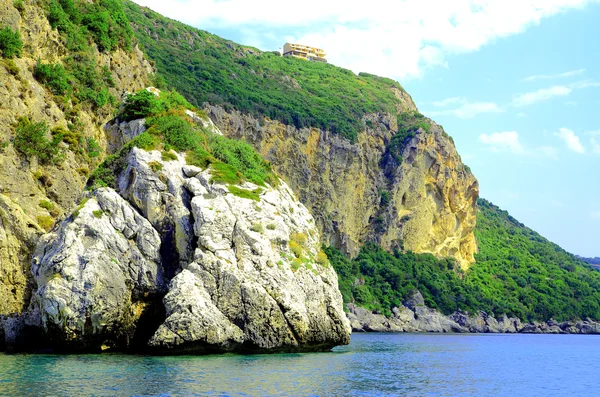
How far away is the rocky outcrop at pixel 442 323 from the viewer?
102m

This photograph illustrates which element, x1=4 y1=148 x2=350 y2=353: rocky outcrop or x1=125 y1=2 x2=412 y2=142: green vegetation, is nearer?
x1=4 y1=148 x2=350 y2=353: rocky outcrop

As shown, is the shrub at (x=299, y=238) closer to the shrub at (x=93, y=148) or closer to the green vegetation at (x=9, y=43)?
the shrub at (x=93, y=148)

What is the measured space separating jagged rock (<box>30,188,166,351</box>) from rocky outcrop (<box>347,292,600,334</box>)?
208ft

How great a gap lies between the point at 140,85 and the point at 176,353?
37345 millimetres

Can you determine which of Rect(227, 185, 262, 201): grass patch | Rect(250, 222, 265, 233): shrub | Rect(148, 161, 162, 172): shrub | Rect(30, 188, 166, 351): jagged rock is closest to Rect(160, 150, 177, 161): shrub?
Rect(148, 161, 162, 172): shrub

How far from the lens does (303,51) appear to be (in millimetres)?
188875

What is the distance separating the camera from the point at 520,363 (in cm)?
4697

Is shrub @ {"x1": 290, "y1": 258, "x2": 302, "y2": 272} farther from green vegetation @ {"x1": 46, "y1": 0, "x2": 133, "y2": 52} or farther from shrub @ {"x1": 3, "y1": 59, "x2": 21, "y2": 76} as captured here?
green vegetation @ {"x1": 46, "y1": 0, "x2": 133, "y2": 52}

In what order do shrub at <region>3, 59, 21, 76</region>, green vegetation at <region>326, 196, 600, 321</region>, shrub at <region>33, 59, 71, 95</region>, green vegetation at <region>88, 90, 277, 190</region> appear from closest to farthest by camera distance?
green vegetation at <region>88, 90, 277, 190</region>
shrub at <region>3, 59, 21, 76</region>
shrub at <region>33, 59, 71, 95</region>
green vegetation at <region>326, 196, 600, 321</region>

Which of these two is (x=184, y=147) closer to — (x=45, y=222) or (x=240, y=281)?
(x=45, y=222)

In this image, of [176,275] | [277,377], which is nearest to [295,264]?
[176,275]

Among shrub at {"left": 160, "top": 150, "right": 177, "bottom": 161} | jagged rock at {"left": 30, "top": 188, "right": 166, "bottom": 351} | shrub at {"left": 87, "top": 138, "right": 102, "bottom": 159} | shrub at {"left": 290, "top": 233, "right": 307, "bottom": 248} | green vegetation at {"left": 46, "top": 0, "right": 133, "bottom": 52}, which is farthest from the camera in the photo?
green vegetation at {"left": 46, "top": 0, "right": 133, "bottom": 52}

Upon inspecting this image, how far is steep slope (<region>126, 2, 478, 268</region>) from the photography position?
111 m

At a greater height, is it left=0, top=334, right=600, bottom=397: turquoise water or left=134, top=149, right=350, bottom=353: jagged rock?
left=134, top=149, right=350, bottom=353: jagged rock
